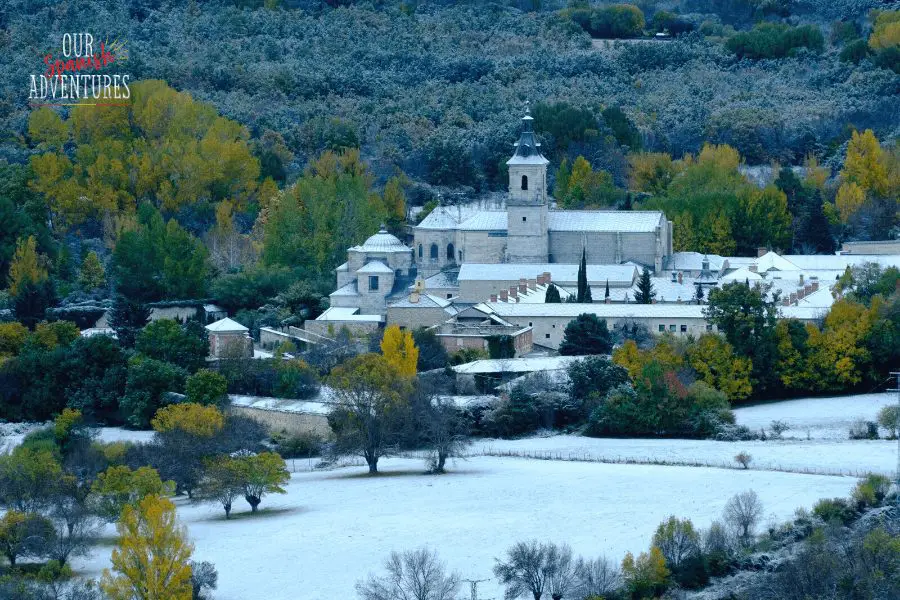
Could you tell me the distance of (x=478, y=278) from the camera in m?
64.8

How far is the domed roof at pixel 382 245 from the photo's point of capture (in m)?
66.9

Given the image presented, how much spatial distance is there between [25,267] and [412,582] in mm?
31204

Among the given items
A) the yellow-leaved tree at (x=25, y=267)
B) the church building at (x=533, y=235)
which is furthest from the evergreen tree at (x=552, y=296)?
the yellow-leaved tree at (x=25, y=267)

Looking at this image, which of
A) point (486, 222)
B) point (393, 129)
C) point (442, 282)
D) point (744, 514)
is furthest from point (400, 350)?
point (393, 129)

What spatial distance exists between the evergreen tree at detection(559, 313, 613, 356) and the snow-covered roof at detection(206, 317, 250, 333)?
8.03 meters

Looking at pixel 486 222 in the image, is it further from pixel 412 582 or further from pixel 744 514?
pixel 412 582

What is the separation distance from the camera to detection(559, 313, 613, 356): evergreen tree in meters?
59.2

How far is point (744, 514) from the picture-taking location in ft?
145

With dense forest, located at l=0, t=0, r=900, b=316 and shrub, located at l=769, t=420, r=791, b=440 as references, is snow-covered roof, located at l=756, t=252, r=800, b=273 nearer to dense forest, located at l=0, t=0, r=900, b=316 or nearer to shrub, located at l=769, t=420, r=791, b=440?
dense forest, located at l=0, t=0, r=900, b=316

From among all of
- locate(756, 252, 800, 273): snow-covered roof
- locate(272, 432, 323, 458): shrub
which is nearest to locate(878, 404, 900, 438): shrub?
locate(272, 432, 323, 458): shrub

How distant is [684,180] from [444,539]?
36495mm

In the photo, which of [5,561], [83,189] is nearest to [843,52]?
[83,189]

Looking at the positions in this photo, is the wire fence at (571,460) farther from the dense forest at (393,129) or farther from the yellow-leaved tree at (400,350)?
the dense forest at (393,129)

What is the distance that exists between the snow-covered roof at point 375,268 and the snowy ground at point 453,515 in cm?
1378
